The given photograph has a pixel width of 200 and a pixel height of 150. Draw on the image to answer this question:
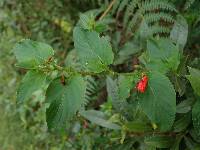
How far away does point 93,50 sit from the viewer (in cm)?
147

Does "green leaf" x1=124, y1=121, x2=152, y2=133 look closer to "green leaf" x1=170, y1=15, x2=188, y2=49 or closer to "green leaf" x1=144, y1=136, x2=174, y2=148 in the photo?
"green leaf" x1=144, y1=136, x2=174, y2=148

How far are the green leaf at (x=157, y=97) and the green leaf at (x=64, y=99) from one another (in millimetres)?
206

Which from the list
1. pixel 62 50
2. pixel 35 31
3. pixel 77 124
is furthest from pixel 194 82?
pixel 35 31

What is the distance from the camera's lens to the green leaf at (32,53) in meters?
1.41

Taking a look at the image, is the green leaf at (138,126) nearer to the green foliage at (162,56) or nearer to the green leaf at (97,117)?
the green leaf at (97,117)

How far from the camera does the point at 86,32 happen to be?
1489 millimetres

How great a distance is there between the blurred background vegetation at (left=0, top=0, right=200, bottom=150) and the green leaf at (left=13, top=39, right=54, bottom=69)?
6.29ft

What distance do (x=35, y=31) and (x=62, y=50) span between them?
1.23 feet

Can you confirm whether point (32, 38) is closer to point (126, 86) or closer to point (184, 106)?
point (184, 106)

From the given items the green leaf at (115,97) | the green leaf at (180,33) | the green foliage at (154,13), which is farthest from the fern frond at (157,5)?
the green leaf at (115,97)

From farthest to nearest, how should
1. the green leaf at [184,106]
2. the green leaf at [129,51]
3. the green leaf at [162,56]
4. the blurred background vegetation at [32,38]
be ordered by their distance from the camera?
the blurred background vegetation at [32,38] → the green leaf at [129,51] → the green leaf at [184,106] → the green leaf at [162,56]

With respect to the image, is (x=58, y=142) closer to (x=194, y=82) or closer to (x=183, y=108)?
(x=183, y=108)

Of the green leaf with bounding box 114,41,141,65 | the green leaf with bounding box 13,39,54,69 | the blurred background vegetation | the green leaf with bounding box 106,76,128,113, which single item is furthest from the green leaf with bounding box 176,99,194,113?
the blurred background vegetation

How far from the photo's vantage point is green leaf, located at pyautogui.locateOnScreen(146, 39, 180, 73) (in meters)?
1.54
